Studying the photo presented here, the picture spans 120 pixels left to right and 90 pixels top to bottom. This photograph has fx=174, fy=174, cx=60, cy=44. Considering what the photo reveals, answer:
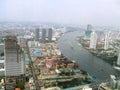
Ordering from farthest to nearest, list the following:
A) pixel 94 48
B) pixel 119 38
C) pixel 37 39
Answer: pixel 119 38 → pixel 37 39 → pixel 94 48

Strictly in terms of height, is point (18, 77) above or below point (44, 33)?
below

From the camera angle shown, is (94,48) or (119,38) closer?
(94,48)

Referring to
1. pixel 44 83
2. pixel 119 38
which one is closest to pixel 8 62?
pixel 44 83

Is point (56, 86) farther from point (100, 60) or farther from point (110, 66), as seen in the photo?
point (100, 60)

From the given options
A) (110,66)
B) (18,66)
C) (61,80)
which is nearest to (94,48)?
(110,66)

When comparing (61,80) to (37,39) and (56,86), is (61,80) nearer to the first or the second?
(56,86)

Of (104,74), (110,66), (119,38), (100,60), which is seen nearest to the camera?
(104,74)
